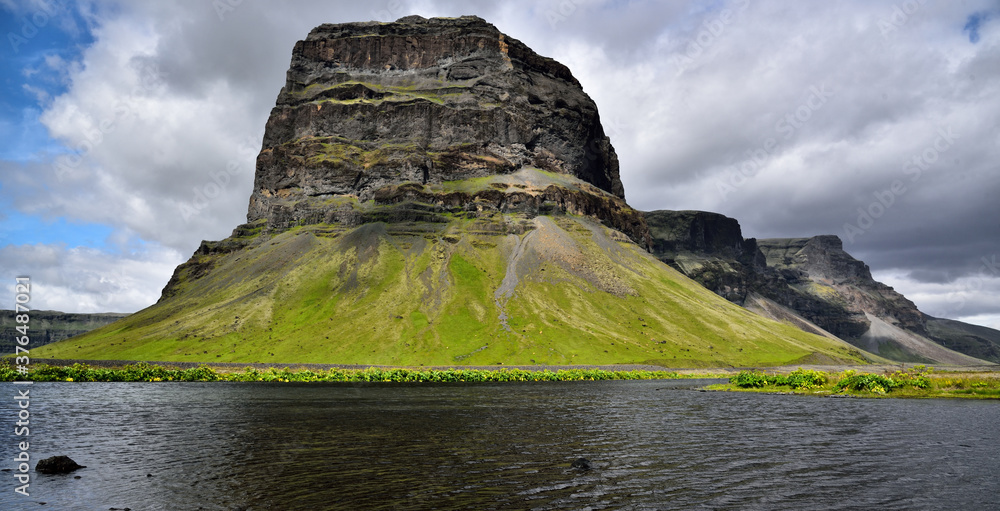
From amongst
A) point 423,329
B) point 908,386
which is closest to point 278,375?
point 423,329

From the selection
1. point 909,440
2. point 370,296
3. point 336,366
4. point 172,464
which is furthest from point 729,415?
point 370,296

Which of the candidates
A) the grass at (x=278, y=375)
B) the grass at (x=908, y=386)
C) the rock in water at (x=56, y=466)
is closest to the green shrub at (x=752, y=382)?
the grass at (x=908, y=386)

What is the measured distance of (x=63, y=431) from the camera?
133 ft

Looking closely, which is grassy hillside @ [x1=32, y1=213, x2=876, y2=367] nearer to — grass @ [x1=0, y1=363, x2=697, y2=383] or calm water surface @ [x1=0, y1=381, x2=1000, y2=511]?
grass @ [x1=0, y1=363, x2=697, y2=383]

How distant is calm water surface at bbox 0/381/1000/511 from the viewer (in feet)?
73.0

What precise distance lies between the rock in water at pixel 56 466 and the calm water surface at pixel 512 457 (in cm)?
53

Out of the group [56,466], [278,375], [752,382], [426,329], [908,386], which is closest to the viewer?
[56,466]

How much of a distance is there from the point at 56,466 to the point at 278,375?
9659 centimetres

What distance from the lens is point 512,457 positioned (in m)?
30.9

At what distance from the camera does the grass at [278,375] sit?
109250mm

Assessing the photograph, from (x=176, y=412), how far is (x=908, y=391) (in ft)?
288

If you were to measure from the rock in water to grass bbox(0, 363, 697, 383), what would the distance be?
291 ft

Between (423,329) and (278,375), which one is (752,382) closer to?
(278,375)

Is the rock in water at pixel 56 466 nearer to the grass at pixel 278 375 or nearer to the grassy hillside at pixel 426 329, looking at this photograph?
the grass at pixel 278 375
